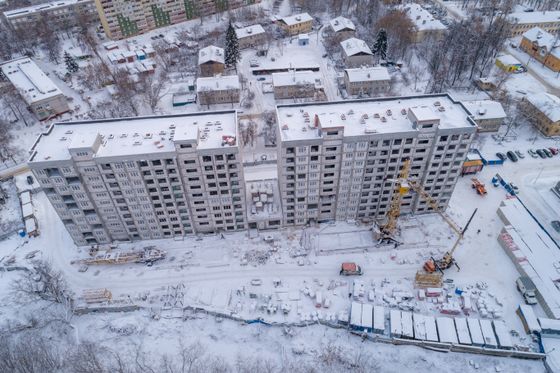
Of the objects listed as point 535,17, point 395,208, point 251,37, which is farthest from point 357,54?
point 535,17

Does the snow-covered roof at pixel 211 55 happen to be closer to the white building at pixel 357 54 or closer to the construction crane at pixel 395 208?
the white building at pixel 357 54

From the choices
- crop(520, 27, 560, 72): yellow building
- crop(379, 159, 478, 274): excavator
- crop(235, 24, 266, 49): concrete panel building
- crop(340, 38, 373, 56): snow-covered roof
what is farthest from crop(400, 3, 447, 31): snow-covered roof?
crop(379, 159, 478, 274): excavator

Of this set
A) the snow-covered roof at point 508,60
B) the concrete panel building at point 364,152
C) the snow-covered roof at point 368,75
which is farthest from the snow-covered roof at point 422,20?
the concrete panel building at point 364,152

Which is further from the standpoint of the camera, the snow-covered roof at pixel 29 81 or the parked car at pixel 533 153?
the snow-covered roof at pixel 29 81

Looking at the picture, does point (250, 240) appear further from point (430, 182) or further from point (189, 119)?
point (430, 182)

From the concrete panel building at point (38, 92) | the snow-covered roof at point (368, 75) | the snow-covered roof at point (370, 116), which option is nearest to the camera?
the snow-covered roof at point (370, 116)

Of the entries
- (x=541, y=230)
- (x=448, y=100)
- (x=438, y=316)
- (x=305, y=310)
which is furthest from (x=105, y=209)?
(x=541, y=230)
